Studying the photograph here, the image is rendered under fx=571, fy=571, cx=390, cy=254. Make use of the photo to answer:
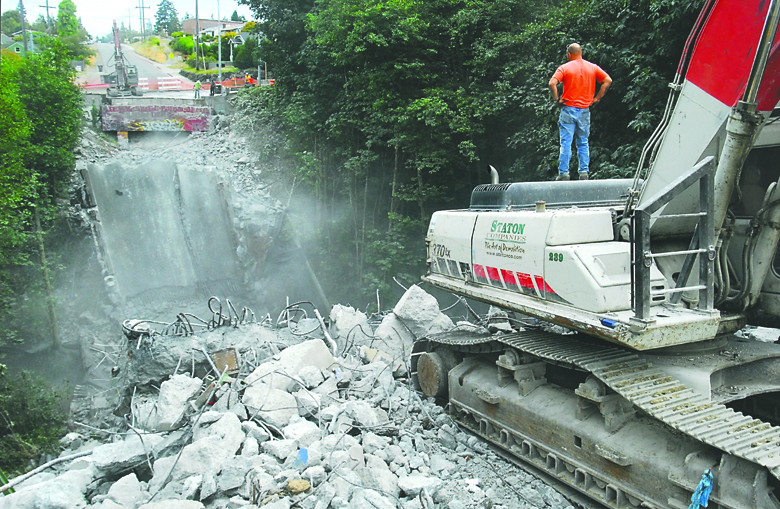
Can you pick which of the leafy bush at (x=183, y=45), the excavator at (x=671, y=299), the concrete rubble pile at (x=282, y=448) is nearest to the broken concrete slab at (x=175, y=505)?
the concrete rubble pile at (x=282, y=448)

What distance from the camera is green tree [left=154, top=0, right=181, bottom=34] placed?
136ft

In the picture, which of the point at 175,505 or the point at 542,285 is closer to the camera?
the point at 175,505

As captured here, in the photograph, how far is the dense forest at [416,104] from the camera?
396 inches

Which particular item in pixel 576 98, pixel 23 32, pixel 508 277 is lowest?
pixel 508 277

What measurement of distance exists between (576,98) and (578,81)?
0.18 meters

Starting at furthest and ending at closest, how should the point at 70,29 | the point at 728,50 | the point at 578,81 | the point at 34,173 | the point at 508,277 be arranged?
1. the point at 70,29
2. the point at 34,173
3. the point at 578,81
4. the point at 508,277
5. the point at 728,50

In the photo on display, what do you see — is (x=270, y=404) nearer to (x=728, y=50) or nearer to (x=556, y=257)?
(x=556, y=257)

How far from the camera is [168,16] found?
4353cm

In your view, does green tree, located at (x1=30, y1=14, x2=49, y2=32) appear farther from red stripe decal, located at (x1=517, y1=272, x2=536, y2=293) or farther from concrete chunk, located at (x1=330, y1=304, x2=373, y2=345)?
red stripe decal, located at (x1=517, y1=272, x2=536, y2=293)

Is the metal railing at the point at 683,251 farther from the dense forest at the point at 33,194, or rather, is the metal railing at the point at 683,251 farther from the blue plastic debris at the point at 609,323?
the dense forest at the point at 33,194

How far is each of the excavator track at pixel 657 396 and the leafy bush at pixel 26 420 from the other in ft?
25.4

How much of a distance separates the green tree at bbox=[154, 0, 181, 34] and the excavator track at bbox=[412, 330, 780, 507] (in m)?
42.4

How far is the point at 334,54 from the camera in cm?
1723

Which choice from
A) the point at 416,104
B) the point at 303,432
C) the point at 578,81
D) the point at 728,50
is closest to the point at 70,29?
the point at 416,104
